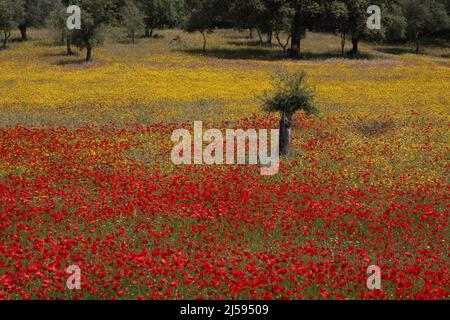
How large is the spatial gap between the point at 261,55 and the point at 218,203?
52.5m

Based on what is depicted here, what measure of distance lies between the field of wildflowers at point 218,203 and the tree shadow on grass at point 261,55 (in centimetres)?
2782

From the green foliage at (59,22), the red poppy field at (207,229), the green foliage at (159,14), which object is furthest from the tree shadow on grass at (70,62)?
the red poppy field at (207,229)

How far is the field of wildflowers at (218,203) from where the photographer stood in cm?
1022

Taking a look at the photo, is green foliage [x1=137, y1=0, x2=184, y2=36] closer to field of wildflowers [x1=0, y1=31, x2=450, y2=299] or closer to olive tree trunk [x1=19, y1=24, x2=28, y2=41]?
olive tree trunk [x1=19, y1=24, x2=28, y2=41]

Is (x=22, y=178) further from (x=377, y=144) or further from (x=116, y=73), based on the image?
(x=116, y=73)

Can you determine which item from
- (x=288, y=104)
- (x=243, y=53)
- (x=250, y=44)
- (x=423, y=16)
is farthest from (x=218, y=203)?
(x=423, y=16)

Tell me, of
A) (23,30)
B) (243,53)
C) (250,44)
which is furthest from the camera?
(23,30)

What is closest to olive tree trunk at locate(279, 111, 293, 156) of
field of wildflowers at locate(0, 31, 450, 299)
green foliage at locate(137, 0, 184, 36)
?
field of wildflowers at locate(0, 31, 450, 299)

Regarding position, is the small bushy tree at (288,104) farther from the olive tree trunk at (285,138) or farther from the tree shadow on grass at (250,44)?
the tree shadow on grass at (250,44)

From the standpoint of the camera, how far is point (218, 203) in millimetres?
14516

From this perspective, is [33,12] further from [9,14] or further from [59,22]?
[59,22]

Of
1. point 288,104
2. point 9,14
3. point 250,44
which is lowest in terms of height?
point 288,104
